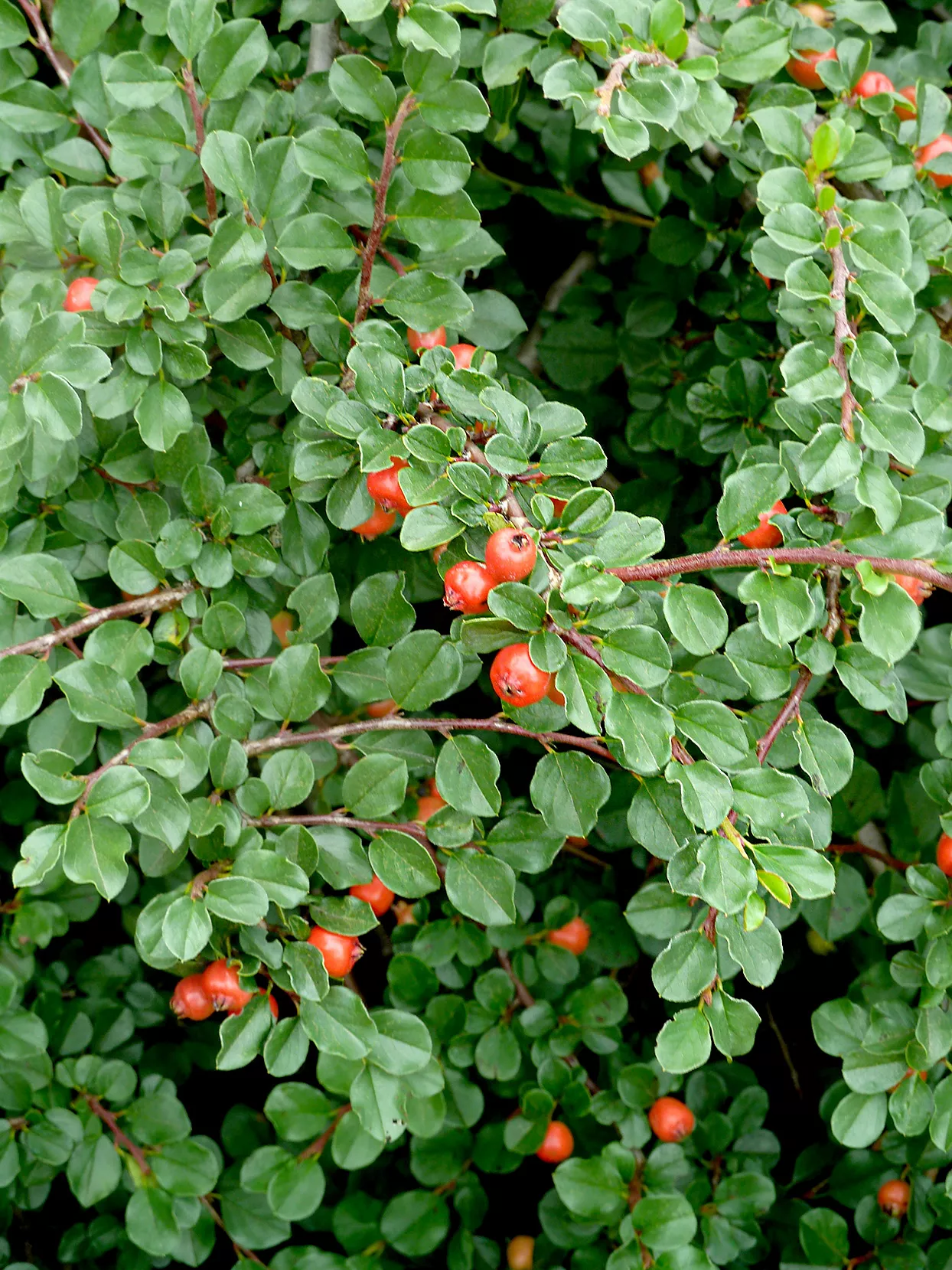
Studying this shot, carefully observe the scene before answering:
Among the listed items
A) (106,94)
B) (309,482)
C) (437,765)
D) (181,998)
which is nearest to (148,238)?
(106,94)

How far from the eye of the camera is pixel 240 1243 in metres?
1.45

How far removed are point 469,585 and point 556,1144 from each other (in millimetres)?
918

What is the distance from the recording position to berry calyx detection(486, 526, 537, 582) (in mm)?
877

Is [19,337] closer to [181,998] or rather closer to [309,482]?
[309,482]

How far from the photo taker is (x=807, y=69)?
56.9 inches

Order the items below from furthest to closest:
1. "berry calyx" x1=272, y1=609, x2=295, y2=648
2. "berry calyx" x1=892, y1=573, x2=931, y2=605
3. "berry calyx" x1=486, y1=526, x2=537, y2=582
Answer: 1. "berry calyx" x1=272, y1=609, x2=295, y2=648
2. "berry calyx" x1=892, y1=573, x2=931, y2=605
3. "berry calyx" x1=486, y1=526, x2=537, y2=582

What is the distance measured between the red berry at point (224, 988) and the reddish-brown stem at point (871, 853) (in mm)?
754

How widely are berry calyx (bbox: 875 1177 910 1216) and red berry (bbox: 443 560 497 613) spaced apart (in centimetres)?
105

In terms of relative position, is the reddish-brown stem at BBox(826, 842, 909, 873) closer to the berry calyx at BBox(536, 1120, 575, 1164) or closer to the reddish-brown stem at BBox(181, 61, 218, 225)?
the berry calyx at BBox(536, 1120, 575, 1164)

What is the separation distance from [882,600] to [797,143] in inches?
20.3

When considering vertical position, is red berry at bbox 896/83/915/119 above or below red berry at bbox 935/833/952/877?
above

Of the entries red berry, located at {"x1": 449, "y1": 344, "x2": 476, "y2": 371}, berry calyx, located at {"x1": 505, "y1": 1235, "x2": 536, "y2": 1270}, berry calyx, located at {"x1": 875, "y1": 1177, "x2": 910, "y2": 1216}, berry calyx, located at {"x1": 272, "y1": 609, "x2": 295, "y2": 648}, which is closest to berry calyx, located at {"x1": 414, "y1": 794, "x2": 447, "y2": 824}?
berry calyx, located at {"x1": 272, "y1": 609, "x2": 295, "y2": 648}

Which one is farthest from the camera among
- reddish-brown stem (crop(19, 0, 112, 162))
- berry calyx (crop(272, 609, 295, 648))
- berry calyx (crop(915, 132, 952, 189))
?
berry calyx (crop(272, 609, 295, 648))

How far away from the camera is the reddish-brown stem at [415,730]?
1036 millimetres
